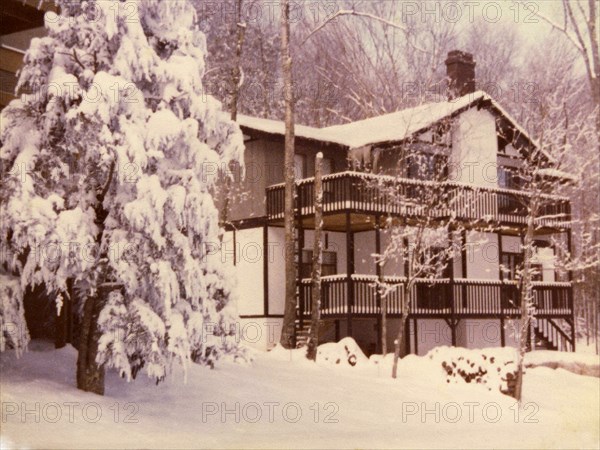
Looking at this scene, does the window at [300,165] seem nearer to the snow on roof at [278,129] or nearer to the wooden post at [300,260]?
the snow on roof at [278,129]

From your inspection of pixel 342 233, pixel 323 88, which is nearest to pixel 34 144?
pixel 342 233

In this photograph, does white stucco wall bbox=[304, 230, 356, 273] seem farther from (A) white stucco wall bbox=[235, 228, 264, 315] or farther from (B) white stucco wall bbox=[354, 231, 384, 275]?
(A) white stucco wall bbox=[235, 228, 264, 315]

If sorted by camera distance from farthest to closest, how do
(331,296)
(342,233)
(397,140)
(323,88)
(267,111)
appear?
1. (323,88)
2. (267,111)
3. (342,233)
4. (397,140)
5. (331,296)

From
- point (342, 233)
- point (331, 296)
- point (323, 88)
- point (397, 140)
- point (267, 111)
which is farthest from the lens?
point (323, 88)

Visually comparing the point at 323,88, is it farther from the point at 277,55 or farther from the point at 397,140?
the point at 397,140

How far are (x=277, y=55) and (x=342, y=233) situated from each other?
1542 cm

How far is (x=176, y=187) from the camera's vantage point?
14438 millimetres

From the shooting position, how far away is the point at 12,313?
13.9 m

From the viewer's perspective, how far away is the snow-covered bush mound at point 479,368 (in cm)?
2194

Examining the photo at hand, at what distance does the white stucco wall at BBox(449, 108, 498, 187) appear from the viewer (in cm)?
→ 3334

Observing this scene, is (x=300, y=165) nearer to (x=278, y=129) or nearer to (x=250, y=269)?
(x=278, y=129)

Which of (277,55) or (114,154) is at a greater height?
(277,55)

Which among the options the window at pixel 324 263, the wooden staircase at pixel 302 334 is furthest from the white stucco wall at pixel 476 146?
the wooden staircase at pixel 302 334

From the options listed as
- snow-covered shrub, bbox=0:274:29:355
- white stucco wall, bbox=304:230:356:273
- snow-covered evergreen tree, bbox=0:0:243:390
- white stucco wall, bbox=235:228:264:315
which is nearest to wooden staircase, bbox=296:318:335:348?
white stucco wall, bbox=235:228:264:315
